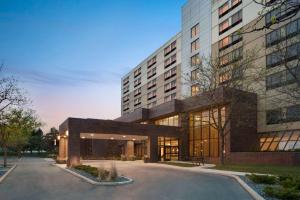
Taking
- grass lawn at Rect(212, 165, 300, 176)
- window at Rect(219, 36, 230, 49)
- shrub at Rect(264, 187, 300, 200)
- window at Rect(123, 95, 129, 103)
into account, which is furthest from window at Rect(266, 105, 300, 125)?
window at Rect(123, 95, 129, 103)

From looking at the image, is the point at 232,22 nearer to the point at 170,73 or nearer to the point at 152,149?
the point at 152,149

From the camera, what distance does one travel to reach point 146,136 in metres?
54.5

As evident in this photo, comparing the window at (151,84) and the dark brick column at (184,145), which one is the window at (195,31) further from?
the window at (151,84)

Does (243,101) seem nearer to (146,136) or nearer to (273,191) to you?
(146,136)

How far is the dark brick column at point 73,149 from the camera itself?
42.9m

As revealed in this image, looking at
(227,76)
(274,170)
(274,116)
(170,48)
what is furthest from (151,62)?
(274,170)

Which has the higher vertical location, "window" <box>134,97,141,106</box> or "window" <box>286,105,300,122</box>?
"window" <box>134,97,141,106</box>

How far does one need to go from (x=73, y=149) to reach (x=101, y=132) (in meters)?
5.25

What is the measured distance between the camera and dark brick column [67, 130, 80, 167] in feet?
141

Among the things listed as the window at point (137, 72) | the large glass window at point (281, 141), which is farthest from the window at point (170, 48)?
the large glass window at point (281, 141)

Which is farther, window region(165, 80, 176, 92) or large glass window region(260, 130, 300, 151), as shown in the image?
window region(165, 80, 176, 92)

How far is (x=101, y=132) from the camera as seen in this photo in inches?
1879

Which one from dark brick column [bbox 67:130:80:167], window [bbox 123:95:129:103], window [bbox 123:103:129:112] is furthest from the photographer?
window [bbox 123:95:129:103]

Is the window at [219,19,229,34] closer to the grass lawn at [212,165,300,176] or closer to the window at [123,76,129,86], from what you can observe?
the grass lawn at [212,165,300,176]
